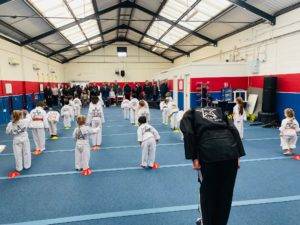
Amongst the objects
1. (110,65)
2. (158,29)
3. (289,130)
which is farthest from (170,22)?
(110,65)

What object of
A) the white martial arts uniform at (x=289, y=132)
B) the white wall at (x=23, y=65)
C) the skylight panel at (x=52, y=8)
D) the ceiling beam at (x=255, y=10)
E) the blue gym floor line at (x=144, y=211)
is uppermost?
the skylight panel at (x=52, y=8)

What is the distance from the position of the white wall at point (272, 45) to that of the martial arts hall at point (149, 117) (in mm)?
66

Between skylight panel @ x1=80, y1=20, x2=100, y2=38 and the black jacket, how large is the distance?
16.2 metres

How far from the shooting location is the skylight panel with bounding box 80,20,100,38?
699 inches

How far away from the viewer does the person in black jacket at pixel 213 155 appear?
2828 millimetres

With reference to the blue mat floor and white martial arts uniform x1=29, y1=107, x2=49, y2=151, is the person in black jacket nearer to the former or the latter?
the blue mat floor

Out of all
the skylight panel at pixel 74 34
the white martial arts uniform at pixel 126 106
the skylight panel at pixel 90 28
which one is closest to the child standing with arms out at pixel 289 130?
the white martial arts uniform at pixel 126 106

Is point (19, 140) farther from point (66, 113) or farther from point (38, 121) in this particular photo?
point (66, 113)

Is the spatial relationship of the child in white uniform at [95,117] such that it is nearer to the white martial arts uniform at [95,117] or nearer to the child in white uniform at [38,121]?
the white martial arts uniform at [95,117]

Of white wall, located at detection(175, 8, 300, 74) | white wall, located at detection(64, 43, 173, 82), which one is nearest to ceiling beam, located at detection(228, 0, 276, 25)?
white wall, located at detection(175, 8, 300, 74)

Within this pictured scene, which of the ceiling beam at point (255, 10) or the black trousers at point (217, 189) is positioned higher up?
the ceiling beam at point (255, 10)

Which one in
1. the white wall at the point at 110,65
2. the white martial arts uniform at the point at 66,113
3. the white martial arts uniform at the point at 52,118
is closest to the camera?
the white martial arts uniform at the point at 52,118

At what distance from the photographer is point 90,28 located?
19406mm

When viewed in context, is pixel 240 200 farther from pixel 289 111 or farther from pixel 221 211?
pixel 289 111
